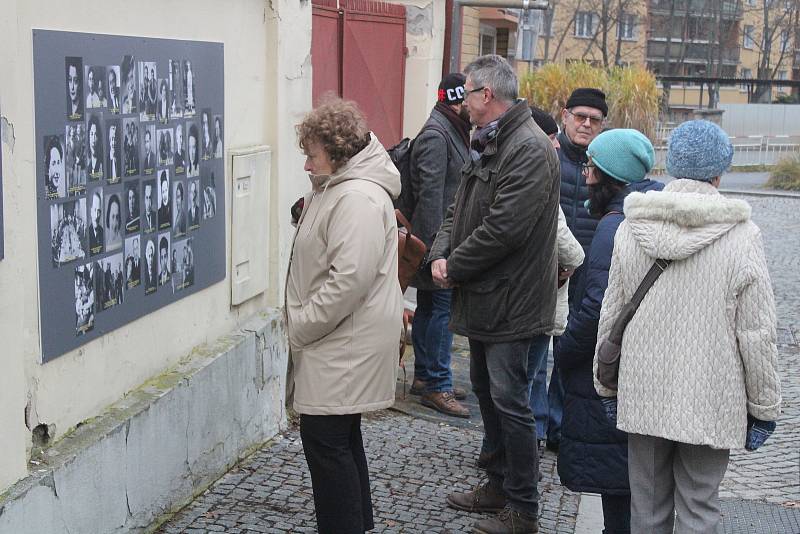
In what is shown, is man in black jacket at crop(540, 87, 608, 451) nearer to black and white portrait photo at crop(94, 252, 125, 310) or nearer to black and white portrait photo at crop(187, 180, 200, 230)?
black and white portrait photo at crop(187, 180, 200, 230)

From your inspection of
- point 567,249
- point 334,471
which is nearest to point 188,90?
point 334,471

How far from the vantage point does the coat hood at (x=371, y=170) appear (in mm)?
3848

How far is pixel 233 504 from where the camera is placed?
15.4 feet

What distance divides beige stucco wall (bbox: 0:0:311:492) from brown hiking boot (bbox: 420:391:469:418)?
3.85ft

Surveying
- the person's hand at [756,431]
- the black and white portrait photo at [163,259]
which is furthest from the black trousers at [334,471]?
the person's hand at [756,431]

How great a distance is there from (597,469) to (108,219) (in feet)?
6.38

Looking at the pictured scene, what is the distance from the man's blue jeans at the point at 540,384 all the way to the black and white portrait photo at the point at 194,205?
170cm

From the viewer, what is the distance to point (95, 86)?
3.77 m

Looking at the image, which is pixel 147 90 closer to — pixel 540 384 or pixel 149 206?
pixel 149 206

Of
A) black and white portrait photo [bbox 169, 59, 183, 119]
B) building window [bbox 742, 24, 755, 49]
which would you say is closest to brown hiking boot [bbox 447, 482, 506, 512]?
black and white portrait photo [bbox 169, 59, 183, 119]

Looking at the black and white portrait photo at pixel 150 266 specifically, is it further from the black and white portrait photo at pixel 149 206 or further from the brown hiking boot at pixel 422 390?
the brown hiking boot at pixel 422 390

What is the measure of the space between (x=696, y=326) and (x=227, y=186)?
2477mm

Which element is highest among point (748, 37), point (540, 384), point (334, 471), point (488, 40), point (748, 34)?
point (748, 34)

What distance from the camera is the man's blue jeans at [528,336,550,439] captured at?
17.1ft
